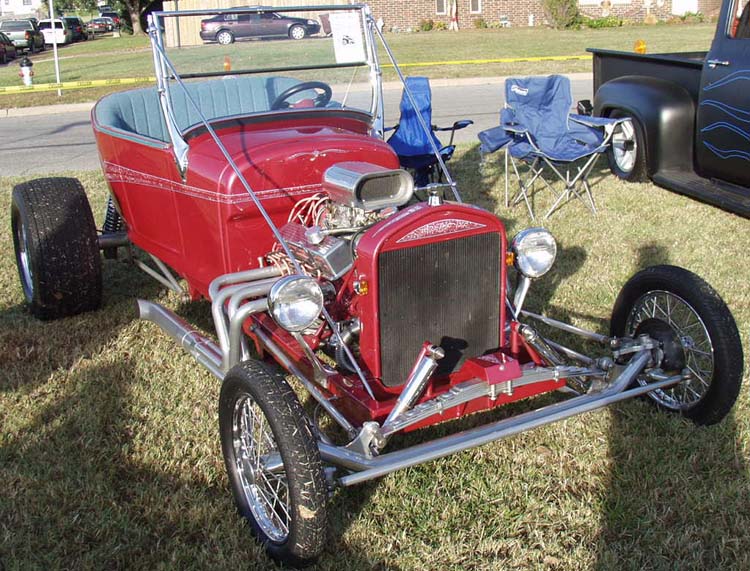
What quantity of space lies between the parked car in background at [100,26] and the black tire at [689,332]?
48234 millimetres

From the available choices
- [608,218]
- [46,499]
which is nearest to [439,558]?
[46,499]

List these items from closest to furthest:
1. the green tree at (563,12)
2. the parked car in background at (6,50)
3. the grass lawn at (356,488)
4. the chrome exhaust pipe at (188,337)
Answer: the grass lawn at (356,488) → the chrome exhaust pipe at (188,337) → the parked car in background at (6,50) → the green tree at (563,12)

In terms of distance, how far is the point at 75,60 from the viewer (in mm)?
24438

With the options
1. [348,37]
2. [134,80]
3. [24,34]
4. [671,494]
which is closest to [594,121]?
[348,37]

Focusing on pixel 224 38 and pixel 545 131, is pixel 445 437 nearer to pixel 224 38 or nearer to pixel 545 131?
pixel 224 38

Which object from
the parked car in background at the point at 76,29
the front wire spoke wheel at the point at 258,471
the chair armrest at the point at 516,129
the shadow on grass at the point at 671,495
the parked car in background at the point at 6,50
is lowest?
the shadow on grass at the point at 671,495

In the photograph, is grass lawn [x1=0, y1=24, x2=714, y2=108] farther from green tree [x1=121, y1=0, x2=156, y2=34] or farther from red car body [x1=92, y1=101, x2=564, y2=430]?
red car body [x1=92, y1=101, x2=564, y2=430]

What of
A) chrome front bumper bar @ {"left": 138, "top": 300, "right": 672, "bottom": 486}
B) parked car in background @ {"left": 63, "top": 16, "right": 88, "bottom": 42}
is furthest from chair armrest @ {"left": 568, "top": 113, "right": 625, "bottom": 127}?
parked car in background @ {"left": 63, "top": 16, "right": 88, "bottom": 42}

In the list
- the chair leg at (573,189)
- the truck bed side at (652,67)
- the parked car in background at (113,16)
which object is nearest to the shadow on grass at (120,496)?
the chair leg at (573,189)

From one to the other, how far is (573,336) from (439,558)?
192 centimetres

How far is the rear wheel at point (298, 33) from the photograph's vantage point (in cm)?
428

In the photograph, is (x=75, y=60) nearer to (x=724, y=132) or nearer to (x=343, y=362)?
(x=724, y=132)

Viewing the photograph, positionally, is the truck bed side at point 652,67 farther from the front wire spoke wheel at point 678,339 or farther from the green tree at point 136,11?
the green tree at point 136,11

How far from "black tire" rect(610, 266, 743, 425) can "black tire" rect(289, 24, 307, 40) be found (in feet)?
7.34
